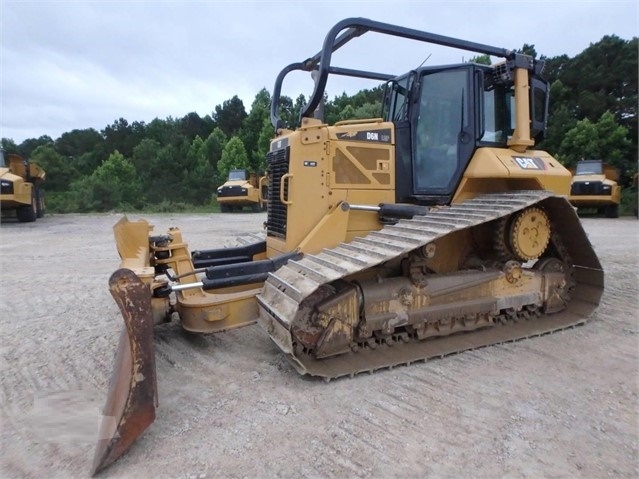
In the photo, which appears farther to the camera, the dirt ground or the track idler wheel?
the track idler wheel

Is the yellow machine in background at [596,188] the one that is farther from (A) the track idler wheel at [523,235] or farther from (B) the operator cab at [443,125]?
(A) the track idler wheel at [523,235]

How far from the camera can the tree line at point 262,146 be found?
2503 cm

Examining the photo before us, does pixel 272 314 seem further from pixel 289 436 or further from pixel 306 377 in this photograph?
pixel 289 436

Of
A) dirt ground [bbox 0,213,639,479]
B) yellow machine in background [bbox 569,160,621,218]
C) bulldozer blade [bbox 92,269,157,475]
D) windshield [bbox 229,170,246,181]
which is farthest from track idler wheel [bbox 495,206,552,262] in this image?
windshield [bbox 229,170,246,181]

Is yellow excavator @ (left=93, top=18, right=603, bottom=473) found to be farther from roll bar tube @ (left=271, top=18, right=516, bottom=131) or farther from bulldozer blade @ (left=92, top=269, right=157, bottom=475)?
bulldozer blade @ (left=92, top=269, right=157, bottom=475)

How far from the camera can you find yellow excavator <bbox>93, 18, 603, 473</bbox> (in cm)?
367

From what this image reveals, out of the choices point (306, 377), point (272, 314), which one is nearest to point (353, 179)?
point (272, 314)

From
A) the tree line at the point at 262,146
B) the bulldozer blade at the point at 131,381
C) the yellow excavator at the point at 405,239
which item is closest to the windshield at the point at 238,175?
the tree line at the point at 262,146

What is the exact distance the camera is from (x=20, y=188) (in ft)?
50.6

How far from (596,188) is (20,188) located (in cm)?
2121

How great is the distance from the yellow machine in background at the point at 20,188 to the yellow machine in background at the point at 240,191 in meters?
7.74

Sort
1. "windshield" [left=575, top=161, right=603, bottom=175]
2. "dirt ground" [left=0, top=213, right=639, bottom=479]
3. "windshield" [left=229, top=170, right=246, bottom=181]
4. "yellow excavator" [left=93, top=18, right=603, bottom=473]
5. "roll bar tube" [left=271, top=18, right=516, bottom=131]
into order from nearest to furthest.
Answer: "dirt ground" [left=0, top=213, right=639, bottom=479] < "yellow excavator" [left=93, top=18, right=603, bottom=473] < "roll bar tube" [left=271, top=18, right=516, bottom=131] < "windshield" [left=575, top=161, right=603, bottom=175] < "windshield" [left=229, top=170, right=246, bottom=181]

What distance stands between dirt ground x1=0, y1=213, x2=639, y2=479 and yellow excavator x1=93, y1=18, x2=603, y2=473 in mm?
295

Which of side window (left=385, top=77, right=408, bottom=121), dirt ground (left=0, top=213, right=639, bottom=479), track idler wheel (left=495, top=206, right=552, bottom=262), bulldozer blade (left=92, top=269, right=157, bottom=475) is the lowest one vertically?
dirt ground (left=0, top=213, right=639, bottom=479)
